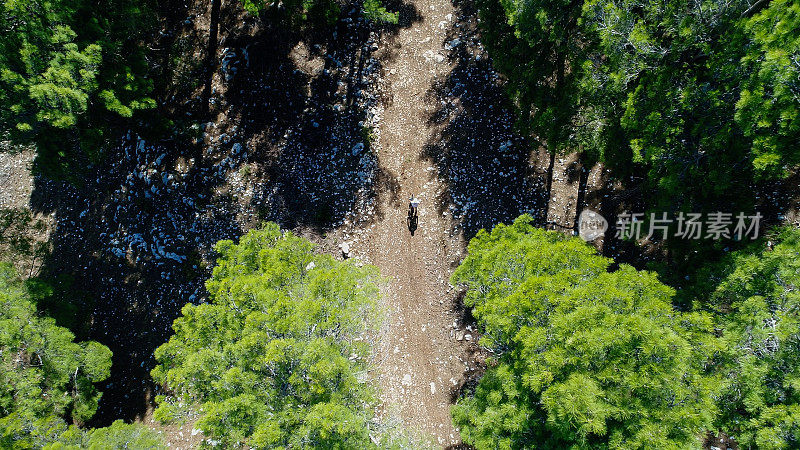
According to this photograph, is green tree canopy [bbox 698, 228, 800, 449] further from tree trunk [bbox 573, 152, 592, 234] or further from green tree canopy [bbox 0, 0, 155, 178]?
green tree canopy [bbox 0, 0, 155, 178]

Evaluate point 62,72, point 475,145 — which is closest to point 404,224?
point 475,145

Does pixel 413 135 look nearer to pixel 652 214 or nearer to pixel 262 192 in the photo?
A: pixel 262 192

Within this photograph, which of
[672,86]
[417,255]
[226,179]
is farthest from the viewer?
[226,179]

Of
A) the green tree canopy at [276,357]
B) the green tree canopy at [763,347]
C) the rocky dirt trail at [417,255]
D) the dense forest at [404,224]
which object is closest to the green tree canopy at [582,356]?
the dense forest at [404,224]

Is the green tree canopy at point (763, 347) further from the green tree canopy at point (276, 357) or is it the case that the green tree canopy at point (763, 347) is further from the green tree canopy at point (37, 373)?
the green tree canopy at point (37, 373)

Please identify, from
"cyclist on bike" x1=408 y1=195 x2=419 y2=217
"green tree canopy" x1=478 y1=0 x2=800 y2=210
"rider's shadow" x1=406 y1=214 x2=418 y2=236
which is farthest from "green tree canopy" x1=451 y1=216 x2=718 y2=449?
"cyclist on bike" x1=408 y1=195 x2=419 y2=217

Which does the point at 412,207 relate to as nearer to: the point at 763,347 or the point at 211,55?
the point at 763,347
